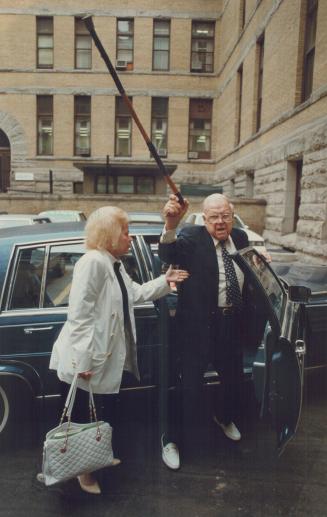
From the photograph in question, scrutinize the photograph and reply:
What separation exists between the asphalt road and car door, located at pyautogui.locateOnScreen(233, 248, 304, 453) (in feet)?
1.52

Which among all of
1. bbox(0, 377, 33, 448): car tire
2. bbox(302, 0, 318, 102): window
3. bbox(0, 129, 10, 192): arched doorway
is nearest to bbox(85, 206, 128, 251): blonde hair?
bbox(0, 377, 33, 448): car tire

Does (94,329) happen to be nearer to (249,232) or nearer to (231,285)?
(231,285)

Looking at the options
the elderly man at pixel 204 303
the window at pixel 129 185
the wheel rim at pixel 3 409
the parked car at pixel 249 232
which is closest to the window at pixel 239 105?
the window at pixel 129 185

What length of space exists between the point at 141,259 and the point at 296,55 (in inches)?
495

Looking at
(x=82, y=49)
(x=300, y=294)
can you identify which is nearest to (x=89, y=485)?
(x=300, y=294)

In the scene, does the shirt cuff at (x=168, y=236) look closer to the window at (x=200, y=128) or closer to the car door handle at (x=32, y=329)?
the car door handle at (x=32, y=329)

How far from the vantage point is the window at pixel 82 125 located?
27.7m

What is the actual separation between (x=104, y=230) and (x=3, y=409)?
71.1 inches

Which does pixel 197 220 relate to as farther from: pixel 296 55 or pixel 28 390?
pixel 28 390

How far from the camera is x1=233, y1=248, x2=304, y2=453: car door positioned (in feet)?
8.77

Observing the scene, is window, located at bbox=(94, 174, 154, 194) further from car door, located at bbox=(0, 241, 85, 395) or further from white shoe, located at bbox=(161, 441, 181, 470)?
white shoe, located at bbox=(161, 441, 181, 470)

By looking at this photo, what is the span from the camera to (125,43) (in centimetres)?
2733

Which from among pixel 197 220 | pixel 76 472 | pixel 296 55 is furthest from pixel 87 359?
pixel 296 55

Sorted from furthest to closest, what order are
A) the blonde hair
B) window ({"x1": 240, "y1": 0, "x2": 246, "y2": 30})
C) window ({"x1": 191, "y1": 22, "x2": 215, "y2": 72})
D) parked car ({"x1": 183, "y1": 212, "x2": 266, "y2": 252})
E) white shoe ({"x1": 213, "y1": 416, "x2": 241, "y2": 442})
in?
1. window ({"x1": 191, "y1": 22, "x2": 215, "y2": 72})
2. window ({"x1": 240, "y1": 0, "x2": 246, "y2": 30})
3. parked car ({"x1": 183, "y1": 212, "x2": 266, "y2": 252})
4. white shoe ({"x1": 213, "y1": 416, "x2": 241, "y2": 442})
5. the blonde hair
